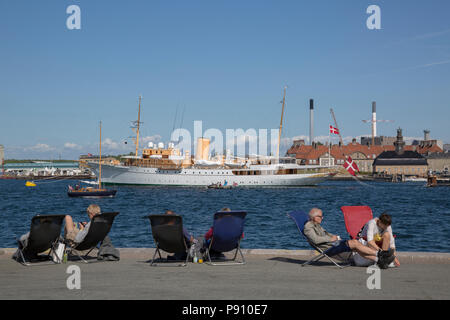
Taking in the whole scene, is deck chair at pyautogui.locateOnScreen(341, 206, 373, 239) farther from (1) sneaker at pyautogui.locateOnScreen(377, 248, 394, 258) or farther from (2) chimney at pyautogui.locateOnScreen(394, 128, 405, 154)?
(2) chimney at pyautogui.locateOnScreen(394, 128, 405, 154)

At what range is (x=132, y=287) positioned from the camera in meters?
5.87

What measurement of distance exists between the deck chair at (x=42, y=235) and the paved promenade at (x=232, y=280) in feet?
0.89

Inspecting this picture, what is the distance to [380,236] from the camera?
7.33m

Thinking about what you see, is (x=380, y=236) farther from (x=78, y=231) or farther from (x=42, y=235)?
(x=42, y=235)

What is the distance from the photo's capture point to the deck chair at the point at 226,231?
7.41 m

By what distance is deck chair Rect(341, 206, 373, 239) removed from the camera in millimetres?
8086

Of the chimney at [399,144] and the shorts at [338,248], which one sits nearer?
the shorts at [338,248]

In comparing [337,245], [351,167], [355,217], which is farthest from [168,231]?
[351,167]

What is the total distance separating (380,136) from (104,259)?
153727 mm

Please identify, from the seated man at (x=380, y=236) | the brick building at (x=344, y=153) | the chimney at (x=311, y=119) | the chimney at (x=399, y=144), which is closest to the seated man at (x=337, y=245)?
the seated man at (x=380, y=236)

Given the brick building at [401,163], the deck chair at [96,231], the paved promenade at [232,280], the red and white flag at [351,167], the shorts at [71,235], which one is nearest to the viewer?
the paved promenade at [232,280]

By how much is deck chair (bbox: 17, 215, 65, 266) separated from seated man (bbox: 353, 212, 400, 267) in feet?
13.4

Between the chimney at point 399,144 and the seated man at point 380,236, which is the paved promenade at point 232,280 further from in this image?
the chimney at point 399,144
